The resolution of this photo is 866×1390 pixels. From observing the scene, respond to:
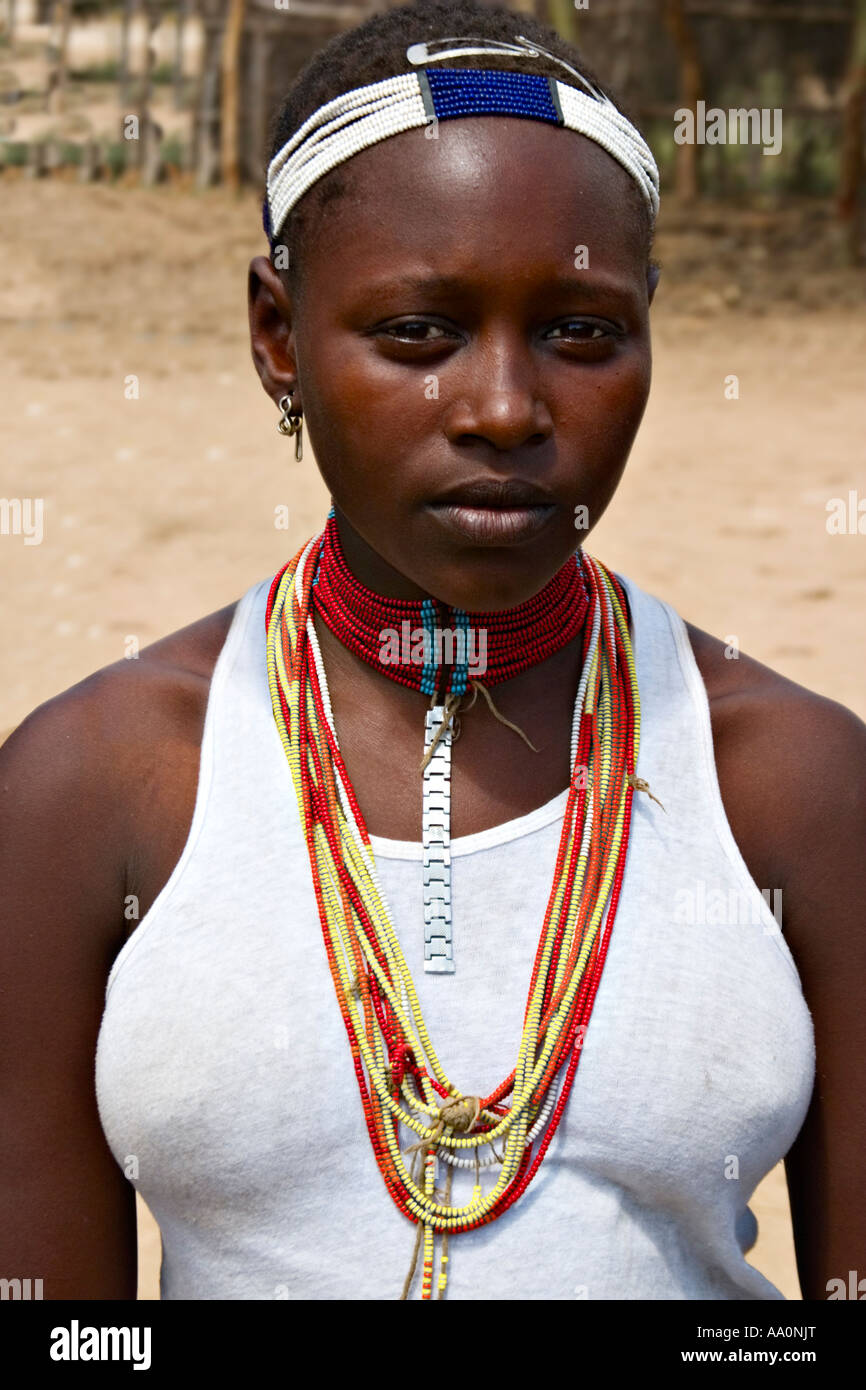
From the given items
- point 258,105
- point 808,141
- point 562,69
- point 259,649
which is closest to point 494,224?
point 562,69

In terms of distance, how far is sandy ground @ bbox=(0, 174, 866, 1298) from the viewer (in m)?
6.93

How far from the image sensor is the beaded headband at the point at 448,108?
1.61m

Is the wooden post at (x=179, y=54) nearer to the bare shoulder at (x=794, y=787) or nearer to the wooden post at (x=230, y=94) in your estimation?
the wooden post at (x=230, y=94)

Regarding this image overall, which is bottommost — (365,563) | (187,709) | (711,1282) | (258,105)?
(711,1282)

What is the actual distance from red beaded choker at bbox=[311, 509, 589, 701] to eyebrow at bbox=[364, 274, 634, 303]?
13.1 inches

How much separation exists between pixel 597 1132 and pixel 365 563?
25.7 inches

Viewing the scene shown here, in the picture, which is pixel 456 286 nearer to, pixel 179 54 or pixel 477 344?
pixel 477 344

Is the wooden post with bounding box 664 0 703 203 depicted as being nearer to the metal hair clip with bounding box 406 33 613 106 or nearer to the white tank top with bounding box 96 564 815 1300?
the metal hair clip with bounding box 406 33 613 106

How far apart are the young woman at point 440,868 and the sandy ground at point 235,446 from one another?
7.29ft

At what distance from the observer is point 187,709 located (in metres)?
1.85

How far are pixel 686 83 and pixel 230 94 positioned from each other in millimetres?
3833

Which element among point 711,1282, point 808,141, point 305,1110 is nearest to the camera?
point 305,1110

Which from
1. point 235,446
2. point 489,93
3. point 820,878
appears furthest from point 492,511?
point 235,446

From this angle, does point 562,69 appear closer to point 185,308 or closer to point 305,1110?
point 305,1110
